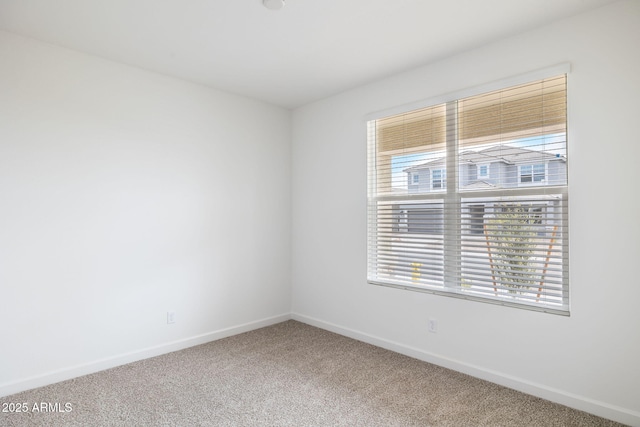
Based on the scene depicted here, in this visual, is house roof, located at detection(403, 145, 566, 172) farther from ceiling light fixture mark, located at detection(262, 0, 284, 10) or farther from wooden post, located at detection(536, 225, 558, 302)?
ceiling light fixture mark, located at detection(262, 0, 284, 10)

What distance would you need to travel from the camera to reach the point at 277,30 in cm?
257

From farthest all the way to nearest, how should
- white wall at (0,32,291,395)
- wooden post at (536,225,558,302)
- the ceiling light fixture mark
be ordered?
1. white wall at (0,32,291,395)
2. wooden post at (536,225,558,302)
3. the ceiling light fixture mark

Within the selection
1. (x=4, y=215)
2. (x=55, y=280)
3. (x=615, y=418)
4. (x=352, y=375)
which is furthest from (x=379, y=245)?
(x=4, y=215)

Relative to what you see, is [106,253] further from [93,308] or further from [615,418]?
[615,418]

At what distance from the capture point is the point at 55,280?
9.09ft

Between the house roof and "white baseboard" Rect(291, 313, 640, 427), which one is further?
the house roof

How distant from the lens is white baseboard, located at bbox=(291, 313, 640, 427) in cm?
222

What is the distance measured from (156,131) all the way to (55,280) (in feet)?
4.89

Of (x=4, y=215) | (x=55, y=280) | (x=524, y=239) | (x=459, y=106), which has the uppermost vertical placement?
(x=459, y=106)

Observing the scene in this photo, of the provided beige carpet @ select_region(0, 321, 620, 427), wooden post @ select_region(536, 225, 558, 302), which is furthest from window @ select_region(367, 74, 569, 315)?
beige carpet @ select_region(0, 321, 620, 427)

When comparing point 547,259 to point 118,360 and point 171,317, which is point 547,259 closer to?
point 171,317

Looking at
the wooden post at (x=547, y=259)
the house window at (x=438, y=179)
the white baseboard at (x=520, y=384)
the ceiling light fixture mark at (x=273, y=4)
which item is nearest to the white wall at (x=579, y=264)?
the white baseboard at (x=520, y=384)

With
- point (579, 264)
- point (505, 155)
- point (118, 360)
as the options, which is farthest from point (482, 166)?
point (118, 360)

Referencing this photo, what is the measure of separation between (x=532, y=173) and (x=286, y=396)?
2391 millimetres
